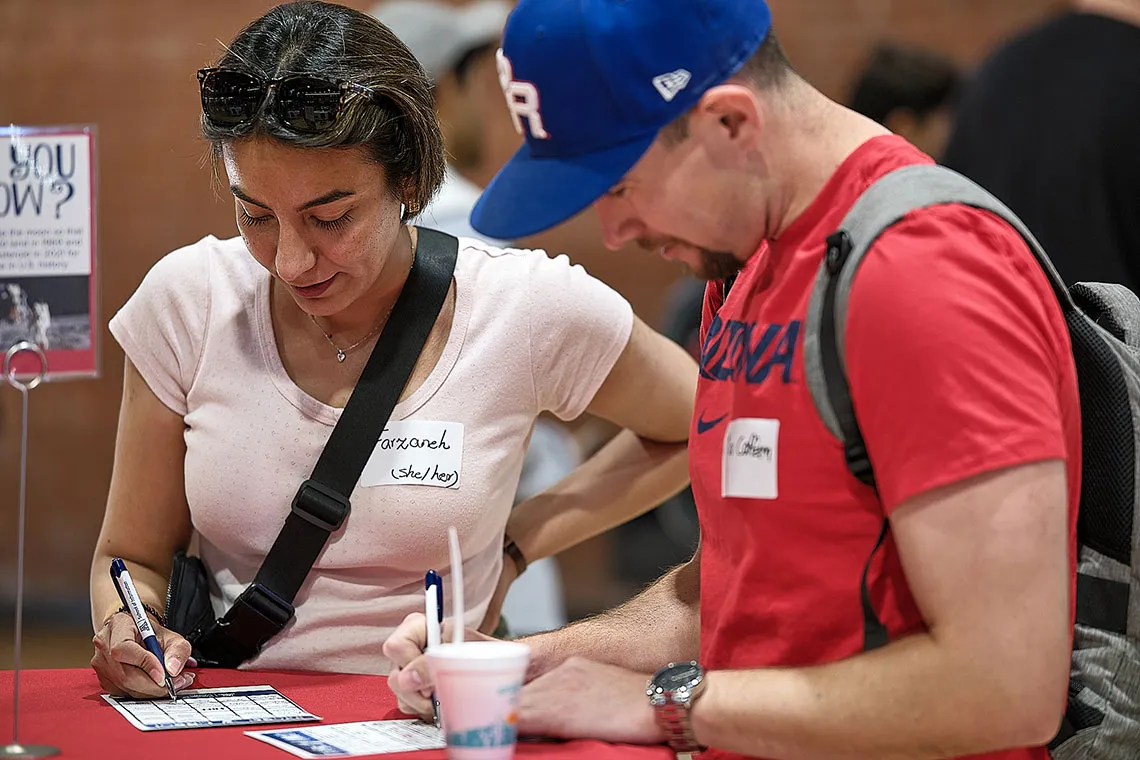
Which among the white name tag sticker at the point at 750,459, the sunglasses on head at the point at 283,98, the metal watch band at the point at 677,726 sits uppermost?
the sunglasses on head at the point at 283,98

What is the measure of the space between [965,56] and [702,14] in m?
4.87

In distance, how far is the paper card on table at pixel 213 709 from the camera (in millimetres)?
1548

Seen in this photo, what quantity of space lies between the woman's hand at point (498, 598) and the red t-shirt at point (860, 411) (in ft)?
2.35

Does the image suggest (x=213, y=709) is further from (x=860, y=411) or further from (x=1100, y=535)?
(x=1100, y=535)

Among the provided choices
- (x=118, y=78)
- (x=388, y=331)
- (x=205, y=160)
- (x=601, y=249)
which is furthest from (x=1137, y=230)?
(x=118, y=78)

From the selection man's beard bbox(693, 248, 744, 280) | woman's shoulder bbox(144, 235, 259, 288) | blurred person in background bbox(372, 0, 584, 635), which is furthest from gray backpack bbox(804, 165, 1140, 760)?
blurred person in background bbox(372, 0, 584, 635)

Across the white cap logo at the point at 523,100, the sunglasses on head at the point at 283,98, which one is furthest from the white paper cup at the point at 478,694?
the sunglasses on head at the point at 283,98

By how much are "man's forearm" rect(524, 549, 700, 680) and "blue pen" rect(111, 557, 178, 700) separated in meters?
0.45

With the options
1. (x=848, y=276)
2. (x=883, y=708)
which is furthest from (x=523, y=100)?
(x=883, y=708)

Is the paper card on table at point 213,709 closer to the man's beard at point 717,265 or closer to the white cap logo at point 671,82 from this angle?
the man's beard at point 717,265

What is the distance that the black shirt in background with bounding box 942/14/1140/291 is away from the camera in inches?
102

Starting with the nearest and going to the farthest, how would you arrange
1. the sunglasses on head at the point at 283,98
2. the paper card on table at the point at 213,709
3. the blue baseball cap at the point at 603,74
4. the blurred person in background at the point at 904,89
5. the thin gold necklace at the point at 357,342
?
1. the blue baseball cap at the point at 603,74
2. the paper card on table at the point at 213,709
3. the sunglasses on head at the point at 283,98
4. the thin gold necklace at the point at 357,342
5. the blurred person in background at the point at 904,89

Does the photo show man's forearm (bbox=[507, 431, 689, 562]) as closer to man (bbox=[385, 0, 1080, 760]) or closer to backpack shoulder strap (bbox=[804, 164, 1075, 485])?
man (bbox=[385, 0, 1080, 760])

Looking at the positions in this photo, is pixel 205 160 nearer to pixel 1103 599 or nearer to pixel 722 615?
pixel 722 615
